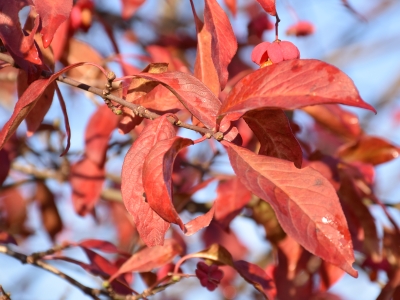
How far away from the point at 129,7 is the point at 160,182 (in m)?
0.78

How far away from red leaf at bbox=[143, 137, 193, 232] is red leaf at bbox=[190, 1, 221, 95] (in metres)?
0.20

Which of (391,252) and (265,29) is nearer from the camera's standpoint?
(391,252)

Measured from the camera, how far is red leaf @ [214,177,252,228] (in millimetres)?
1104

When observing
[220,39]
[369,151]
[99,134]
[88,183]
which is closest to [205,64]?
[220,39]

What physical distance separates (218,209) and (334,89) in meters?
0.60

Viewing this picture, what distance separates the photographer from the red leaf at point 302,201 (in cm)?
60

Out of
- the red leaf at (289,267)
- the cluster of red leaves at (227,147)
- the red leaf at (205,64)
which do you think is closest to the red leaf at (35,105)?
the cluster of red leaves at (227,147)

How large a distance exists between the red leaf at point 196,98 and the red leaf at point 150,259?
0.41 meters

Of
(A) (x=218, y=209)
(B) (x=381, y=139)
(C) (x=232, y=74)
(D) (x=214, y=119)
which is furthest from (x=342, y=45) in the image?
(D) (x=214, y=119)

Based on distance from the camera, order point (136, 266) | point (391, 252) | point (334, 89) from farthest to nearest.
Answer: point (391, 252)
point (136, 266)
point (334, 89)

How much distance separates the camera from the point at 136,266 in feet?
3.29

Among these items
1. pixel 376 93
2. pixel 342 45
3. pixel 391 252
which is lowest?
pixel 376 93

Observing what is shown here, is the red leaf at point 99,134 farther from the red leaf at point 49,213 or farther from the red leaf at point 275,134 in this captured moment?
the red leaf at point 275,134

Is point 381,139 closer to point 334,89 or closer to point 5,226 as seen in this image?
point 334,89
